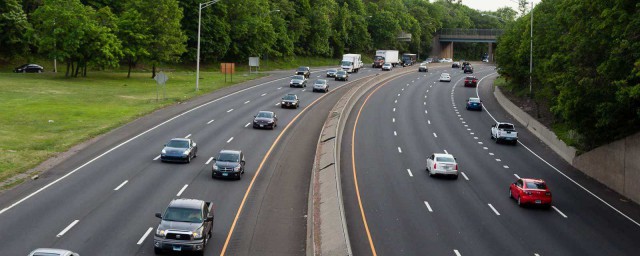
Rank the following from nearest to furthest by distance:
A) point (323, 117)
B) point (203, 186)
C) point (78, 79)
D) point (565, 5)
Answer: point (203, 186) → point (565, 5) → point (323, 117) → point (78, 79)

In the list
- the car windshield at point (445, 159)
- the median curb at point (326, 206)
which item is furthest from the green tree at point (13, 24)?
the car windshield at point (445, 159)

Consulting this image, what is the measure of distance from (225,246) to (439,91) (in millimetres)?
70941

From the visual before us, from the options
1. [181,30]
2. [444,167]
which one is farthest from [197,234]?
[181,30]

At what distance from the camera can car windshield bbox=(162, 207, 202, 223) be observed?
24375 mm

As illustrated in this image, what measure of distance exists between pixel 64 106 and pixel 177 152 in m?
23.8

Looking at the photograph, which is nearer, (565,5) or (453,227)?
(453,227)

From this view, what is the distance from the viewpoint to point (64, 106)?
195 ft

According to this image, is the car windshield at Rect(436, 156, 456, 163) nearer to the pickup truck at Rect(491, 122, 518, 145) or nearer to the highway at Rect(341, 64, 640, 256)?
the highway at Rect(341, 64, 640, 256)

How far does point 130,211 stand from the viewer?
29.2 meters

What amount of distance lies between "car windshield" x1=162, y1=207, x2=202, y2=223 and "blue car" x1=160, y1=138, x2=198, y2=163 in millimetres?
15282

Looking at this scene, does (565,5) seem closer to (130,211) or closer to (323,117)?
(323,117)

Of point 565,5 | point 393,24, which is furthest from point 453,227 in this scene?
point 393,24

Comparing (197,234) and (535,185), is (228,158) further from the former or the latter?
(535,185)

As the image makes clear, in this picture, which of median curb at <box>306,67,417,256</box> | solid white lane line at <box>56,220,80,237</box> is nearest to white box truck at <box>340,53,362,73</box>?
median curb at <box>306,67,417,256</box>
